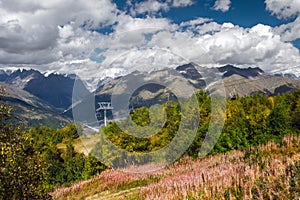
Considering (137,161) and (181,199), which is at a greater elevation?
(181,199)

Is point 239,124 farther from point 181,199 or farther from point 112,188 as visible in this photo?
point 181,199

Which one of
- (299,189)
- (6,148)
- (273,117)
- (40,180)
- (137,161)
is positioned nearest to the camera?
(299,189)

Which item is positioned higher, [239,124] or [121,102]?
[121,102]

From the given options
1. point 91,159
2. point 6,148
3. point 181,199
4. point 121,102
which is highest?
point 121,102

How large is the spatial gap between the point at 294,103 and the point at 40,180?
102m

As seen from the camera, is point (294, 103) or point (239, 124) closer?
point (239, 124)

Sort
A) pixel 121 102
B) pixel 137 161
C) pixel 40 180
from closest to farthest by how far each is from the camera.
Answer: pixel 40 180
pixel 121 102
pixel 137 161

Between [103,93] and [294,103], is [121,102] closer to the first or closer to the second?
[103,93]

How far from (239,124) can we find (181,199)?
25899mm

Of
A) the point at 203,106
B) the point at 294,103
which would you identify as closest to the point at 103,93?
the point at 203,106

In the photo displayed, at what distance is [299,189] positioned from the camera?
9.61 m

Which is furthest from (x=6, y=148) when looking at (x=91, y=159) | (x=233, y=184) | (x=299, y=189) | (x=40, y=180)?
(x=91, y=159)

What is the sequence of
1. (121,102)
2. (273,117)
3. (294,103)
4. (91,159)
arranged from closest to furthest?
(121,102)
(273,117)
(91,159)
(294,103)

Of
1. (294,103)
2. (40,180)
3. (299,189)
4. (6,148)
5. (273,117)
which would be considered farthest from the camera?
(294,103)
